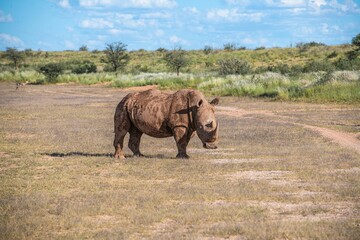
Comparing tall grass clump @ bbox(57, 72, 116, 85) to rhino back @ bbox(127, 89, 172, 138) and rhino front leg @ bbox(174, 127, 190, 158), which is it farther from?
rhino front leg @ bbox(174, 127, 190, 158)

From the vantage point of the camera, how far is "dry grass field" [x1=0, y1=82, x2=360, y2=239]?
27.8 ft

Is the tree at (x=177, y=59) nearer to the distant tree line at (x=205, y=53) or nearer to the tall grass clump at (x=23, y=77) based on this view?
the distant tree line at (x=205, y=53)

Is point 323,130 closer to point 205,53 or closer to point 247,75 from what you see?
point 247,75

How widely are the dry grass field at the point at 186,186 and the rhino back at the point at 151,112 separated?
760mm

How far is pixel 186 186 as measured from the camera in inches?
456

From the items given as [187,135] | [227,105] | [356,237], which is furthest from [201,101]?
[227,105]

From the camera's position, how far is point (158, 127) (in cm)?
1534

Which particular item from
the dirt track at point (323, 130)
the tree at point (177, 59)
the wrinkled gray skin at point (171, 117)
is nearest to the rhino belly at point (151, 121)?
the wrinkled gray skin at point (171, 117)

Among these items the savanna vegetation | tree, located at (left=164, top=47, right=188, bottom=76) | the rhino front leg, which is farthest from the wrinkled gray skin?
tree, located at (left=164, top=47, right=188, bottom=76)

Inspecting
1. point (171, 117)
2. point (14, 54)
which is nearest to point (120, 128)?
point (171, 117)

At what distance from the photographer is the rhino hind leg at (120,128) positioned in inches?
619

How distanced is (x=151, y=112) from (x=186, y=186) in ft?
13.5

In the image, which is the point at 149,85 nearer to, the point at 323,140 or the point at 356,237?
the point at 323,140

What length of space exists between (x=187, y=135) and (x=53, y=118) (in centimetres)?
1443
